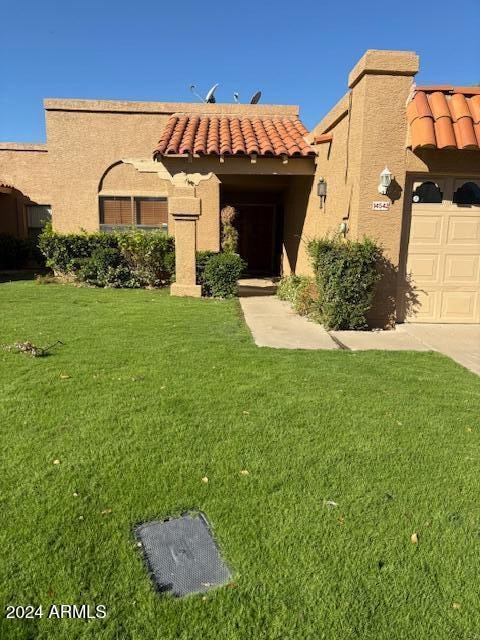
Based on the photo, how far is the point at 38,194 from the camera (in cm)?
1869

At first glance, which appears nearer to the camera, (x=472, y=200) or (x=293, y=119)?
(x=472, y=200)

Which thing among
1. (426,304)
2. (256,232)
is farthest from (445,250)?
(256,232)

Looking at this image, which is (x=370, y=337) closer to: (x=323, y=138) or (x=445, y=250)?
(x=445, y=250)

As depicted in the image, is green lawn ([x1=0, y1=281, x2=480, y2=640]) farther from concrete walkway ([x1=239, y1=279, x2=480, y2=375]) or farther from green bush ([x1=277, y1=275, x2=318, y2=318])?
green bush ([x1=277, y1=275, x2=318, y2=318])

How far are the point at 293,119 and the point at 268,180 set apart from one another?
6.26ft

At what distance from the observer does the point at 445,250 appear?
8367 millimetres

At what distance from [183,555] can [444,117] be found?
24.5ft

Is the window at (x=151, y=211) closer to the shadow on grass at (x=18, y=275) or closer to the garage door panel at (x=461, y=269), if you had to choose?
the shadow on grass at (x=18, y=275)

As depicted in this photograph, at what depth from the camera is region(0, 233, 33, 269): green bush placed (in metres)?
17.7

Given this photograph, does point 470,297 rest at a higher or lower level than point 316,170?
lower

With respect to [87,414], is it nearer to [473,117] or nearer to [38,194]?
[473,117]

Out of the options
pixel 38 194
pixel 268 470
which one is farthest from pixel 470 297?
pixel 38 194

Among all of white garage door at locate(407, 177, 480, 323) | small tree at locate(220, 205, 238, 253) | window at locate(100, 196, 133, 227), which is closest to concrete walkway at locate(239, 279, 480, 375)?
white garage door at locate(407, 177, 480, 323)

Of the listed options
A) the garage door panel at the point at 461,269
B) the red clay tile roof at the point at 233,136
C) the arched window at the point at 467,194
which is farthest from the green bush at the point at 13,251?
the arched window at the point at 467,194
